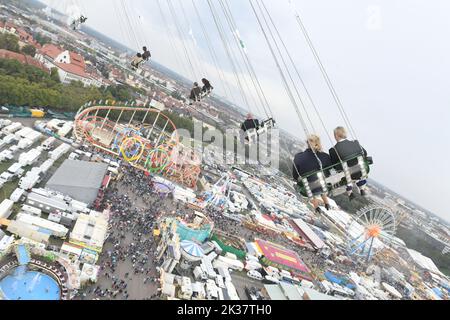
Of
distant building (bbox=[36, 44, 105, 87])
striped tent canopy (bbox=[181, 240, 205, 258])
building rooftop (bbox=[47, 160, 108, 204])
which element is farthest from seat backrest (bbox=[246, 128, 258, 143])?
distant building (bbox=[36, 44, 105, 87])

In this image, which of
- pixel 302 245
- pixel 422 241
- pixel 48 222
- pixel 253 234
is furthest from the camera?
pixel 422 241

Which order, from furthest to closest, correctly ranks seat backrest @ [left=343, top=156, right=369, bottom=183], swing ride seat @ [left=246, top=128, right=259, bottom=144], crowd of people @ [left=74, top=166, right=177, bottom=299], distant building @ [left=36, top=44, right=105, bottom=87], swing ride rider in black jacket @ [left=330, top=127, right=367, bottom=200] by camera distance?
distant building @ [left=36, top=44, right=105, bottom=87] < crowd of people @ [left=74, top=166, right=177, bottom=299] < swing ride seat @ [left=246, top=128, right=259, bottom=144] < seat backrest @ [left=343, top=156, right=369, bottom=183] < swing ride rider in black jacket @ [left=330, top=127, right=367, bottom=200]

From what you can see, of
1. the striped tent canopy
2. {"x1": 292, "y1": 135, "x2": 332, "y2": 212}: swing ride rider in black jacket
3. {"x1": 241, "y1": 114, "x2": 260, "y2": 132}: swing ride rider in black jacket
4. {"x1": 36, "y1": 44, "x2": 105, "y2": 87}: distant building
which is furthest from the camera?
{"x1": 36, "y1": 44, "x2": 105, "y2": 87}: distant building

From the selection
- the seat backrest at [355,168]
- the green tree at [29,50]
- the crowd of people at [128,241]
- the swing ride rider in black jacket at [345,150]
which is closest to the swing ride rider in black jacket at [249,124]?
the swing ride rider in black jacket at [345,150]

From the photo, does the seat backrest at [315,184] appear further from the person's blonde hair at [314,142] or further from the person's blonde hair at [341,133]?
the person's blonde hair at [341,133]

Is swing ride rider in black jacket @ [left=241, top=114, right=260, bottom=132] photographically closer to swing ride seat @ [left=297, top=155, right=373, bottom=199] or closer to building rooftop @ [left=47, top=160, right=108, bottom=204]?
swing ride seat @ [left=297, top=155, right=373, bottom=199]
